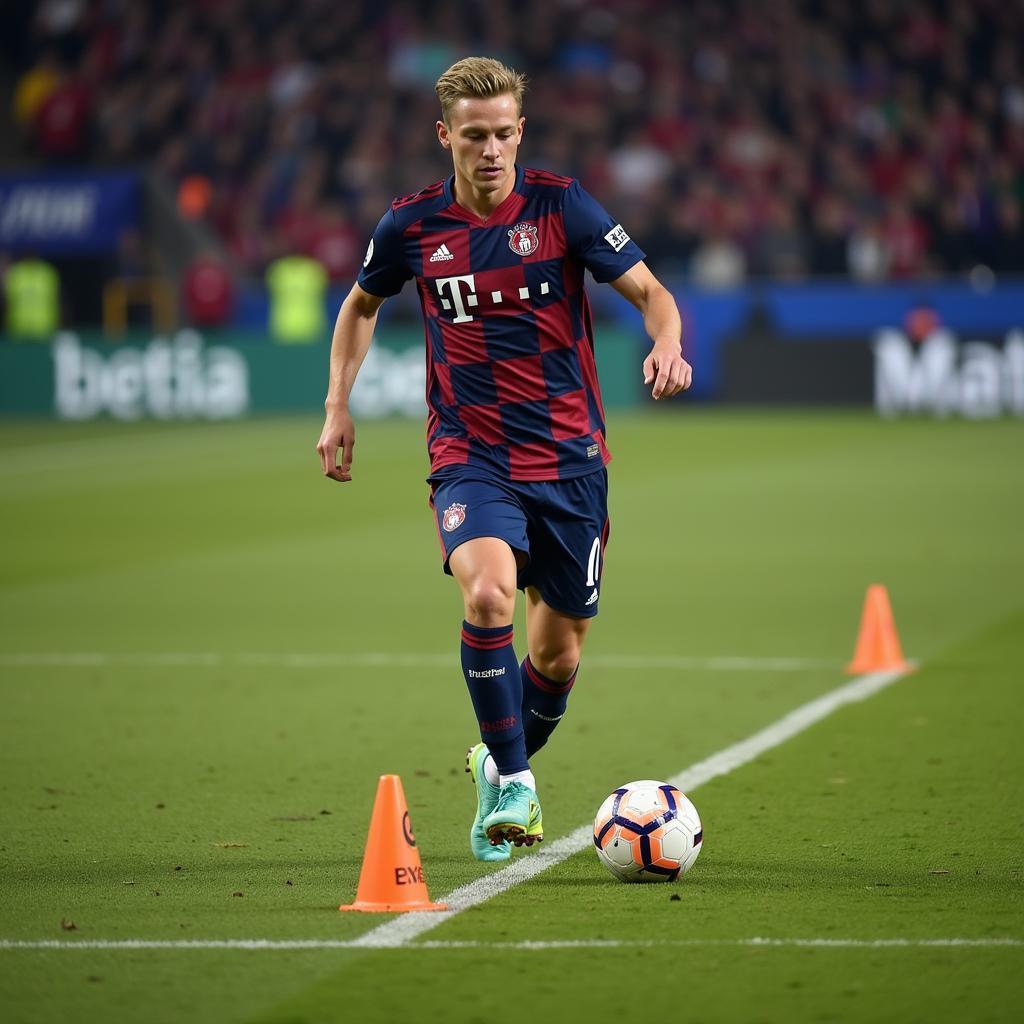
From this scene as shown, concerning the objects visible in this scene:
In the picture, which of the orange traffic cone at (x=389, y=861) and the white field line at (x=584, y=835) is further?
the orange traffic cone at (x=389, y=861)

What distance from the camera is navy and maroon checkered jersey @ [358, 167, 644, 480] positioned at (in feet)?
19.4

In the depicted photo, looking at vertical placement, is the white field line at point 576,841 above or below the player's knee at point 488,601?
below

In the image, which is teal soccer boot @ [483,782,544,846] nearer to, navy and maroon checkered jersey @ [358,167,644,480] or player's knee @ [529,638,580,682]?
player's knee @ [529,638,580,682]

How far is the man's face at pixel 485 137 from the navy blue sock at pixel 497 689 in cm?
126

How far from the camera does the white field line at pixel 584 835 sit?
16.0 feet

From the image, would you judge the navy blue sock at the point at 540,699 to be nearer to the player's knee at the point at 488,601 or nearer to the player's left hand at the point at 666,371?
the player's knee at the point at 488,601

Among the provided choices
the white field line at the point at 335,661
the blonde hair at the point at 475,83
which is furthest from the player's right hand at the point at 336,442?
the white field line at the point at 335,661

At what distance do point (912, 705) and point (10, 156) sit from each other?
29023 millimetres

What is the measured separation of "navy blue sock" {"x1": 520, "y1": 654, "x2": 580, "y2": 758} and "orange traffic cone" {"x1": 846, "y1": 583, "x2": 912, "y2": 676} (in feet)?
10.6

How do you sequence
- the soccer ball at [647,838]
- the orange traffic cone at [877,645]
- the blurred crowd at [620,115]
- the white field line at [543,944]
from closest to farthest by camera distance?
the white field line at [543,944], the soccer ball at [647,838], the orange traffic cone at [877,645], the blurred crowd at [620,115]

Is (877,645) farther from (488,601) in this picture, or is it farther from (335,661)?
(488,601)

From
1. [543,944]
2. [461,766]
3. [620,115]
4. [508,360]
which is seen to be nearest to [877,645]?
[461,766]

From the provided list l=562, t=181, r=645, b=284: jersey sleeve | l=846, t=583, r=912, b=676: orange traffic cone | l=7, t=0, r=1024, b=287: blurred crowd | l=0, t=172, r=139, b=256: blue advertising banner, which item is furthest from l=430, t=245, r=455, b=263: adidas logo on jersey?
l=0, t=172, r=139, b=256: blue advertising banner

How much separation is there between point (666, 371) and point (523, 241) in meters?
0.61
